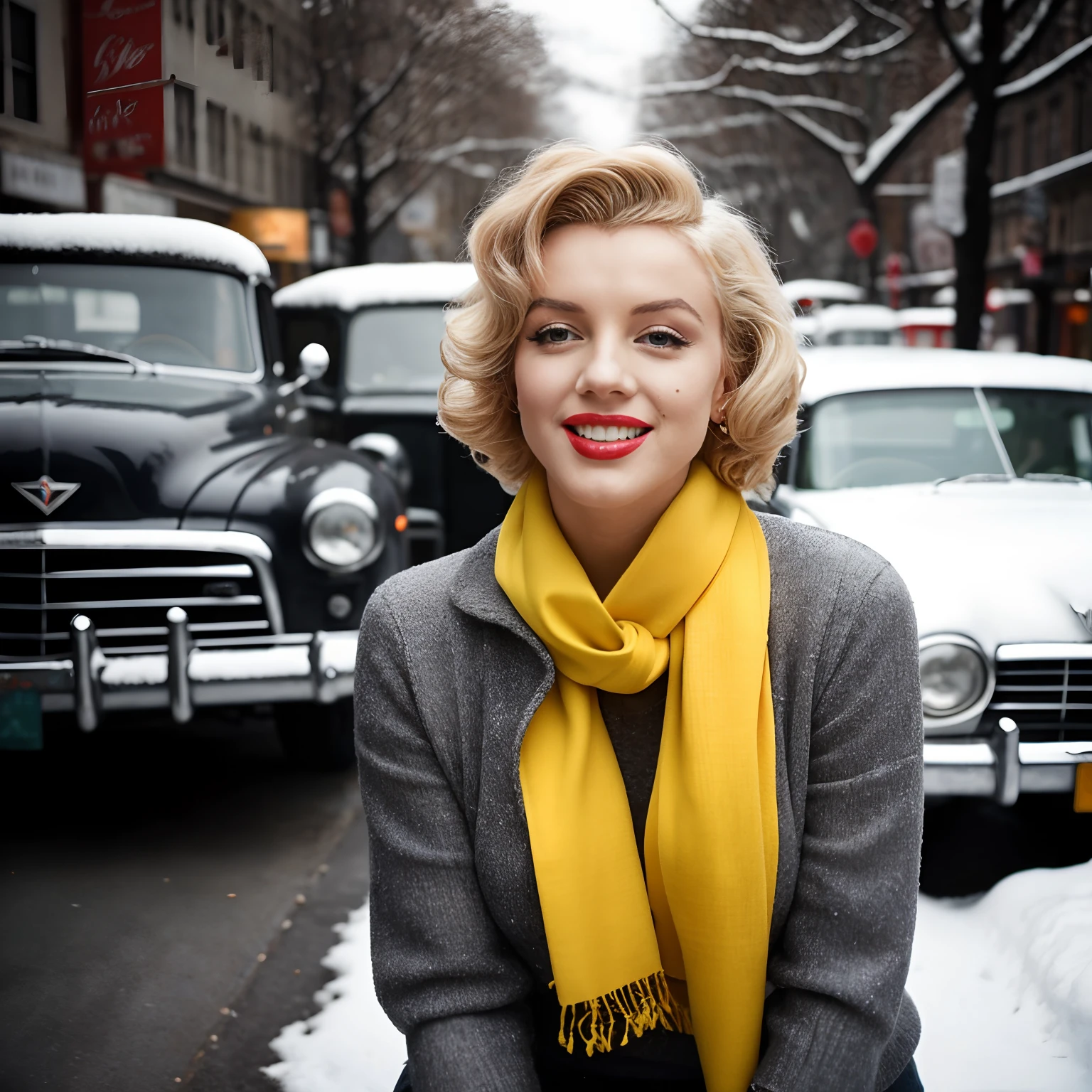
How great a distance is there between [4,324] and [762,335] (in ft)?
5.38

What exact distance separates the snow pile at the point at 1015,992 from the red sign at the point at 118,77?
2535 millimetres

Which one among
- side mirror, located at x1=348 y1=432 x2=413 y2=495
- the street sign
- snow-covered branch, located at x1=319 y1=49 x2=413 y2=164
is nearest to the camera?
snow-covered branch, located at x1=319 y1=49 x2=413 y2=164

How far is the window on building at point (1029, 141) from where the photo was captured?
12508 mm

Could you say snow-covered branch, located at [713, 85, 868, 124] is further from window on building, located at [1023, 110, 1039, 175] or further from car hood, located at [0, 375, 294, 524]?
car hood, located at [0, 375, 294, 524]

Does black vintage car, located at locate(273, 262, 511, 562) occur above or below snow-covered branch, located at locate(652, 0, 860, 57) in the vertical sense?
below

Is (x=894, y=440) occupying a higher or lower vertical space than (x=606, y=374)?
lower

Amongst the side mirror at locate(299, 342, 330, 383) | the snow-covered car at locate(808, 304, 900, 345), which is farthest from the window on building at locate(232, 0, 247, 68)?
the snow-covered car at locate(808, 304, 900, 345)

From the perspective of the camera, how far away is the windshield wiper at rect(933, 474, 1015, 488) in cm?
415

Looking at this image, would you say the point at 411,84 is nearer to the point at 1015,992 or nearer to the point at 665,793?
the point at 665,793

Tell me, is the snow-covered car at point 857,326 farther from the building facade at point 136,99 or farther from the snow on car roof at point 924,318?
the building facade at point 136,99

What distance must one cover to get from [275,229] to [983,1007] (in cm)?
255

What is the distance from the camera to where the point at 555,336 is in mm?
1678

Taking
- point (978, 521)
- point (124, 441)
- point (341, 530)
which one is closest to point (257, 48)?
point (124, 441)

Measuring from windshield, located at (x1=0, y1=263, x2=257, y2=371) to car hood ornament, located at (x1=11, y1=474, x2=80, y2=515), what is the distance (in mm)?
314
